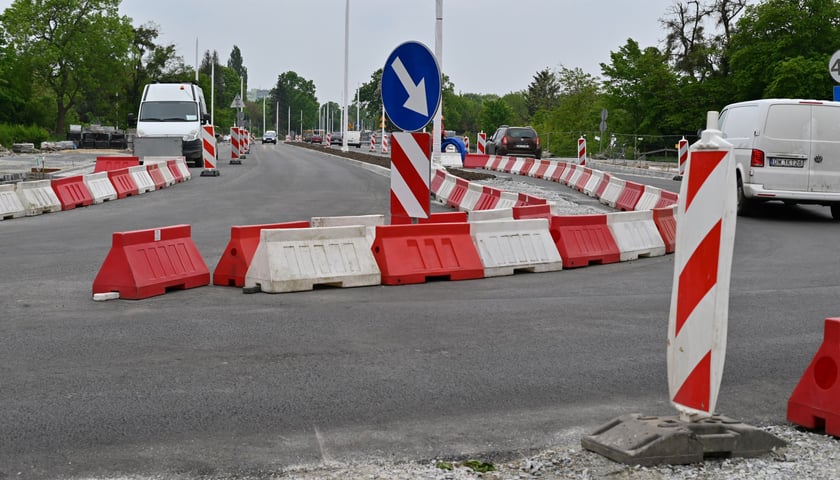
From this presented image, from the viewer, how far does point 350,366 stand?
21.2 feet

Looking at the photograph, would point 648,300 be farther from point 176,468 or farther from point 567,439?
point 176,468

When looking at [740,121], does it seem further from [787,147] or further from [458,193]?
[458,193]

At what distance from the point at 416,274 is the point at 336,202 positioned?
10965 mm

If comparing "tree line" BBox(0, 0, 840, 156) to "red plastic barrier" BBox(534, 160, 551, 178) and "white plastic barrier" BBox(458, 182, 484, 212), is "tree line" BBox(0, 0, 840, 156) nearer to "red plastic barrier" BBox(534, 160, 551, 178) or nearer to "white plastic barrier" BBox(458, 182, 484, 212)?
"red plastic barrier" BBox(534, 160, 551, 178)

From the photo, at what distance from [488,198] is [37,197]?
27.0 ft

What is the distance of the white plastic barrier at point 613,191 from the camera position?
2218 cm

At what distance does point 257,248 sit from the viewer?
9.55m

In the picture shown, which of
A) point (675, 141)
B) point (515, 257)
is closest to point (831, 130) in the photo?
point (515, 257)

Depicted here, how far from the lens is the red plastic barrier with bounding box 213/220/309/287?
9680 mm

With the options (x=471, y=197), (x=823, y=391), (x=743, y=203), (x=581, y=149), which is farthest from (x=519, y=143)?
(x=823, y=391)

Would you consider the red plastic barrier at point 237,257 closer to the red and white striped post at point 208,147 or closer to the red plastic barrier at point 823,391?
the red plastic barrier at point 823,391

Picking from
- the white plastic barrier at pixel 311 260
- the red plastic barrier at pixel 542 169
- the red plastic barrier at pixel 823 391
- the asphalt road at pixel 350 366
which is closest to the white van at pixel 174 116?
the red plastic barrier at pixel 542 169

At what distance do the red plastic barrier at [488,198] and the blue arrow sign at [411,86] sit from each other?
6.46 metres

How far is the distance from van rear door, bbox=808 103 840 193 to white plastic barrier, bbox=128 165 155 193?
15.0 m
